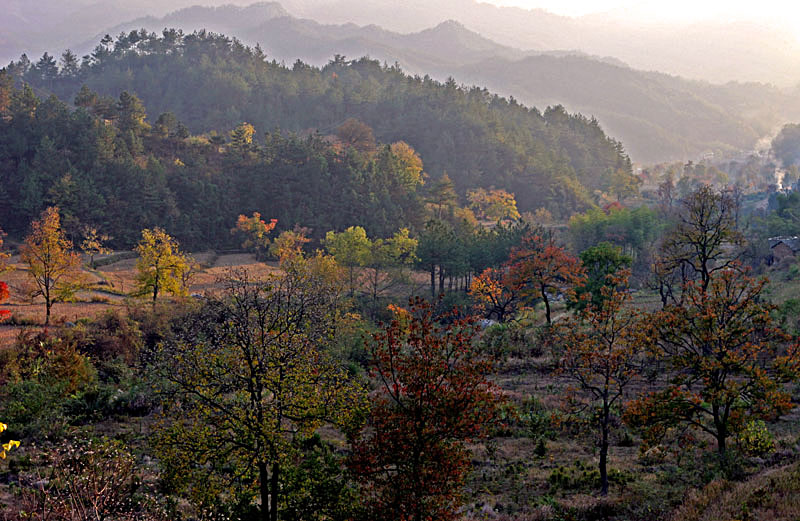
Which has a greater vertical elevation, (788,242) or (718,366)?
(788,242)

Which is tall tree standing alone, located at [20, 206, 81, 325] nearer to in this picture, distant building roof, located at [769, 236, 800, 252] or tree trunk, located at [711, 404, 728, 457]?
tree trunk, located at [711, 404, 728, 457]

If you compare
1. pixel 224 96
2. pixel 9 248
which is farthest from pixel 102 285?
pixel 224 96

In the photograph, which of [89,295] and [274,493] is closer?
[274,493]

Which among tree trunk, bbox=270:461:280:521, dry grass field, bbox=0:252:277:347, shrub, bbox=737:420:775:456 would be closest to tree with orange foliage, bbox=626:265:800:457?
shrub, bbox=737:420:775:456

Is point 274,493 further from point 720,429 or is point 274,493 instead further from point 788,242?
point 788,242

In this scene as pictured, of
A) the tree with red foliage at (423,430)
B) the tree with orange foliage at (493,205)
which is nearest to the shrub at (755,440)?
the tree with red foliage at (423,430)

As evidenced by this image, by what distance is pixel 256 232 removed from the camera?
64.9 m

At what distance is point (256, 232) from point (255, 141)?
32.2 metres

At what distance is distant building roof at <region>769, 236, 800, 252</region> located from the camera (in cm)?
5007

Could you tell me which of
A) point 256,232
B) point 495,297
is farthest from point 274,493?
point 256,232

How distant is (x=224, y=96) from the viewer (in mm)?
123000

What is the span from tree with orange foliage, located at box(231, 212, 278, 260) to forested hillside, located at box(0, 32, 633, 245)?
3.75 meters

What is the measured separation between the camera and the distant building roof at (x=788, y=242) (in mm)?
50072

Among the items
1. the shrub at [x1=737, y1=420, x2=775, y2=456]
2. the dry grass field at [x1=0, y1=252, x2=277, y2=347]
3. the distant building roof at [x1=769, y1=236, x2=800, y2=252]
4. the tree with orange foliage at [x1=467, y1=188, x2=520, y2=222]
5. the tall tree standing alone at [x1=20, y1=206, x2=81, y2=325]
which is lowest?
the dry grass field at [x1=0, y1=252, x2=277, y2=347]
